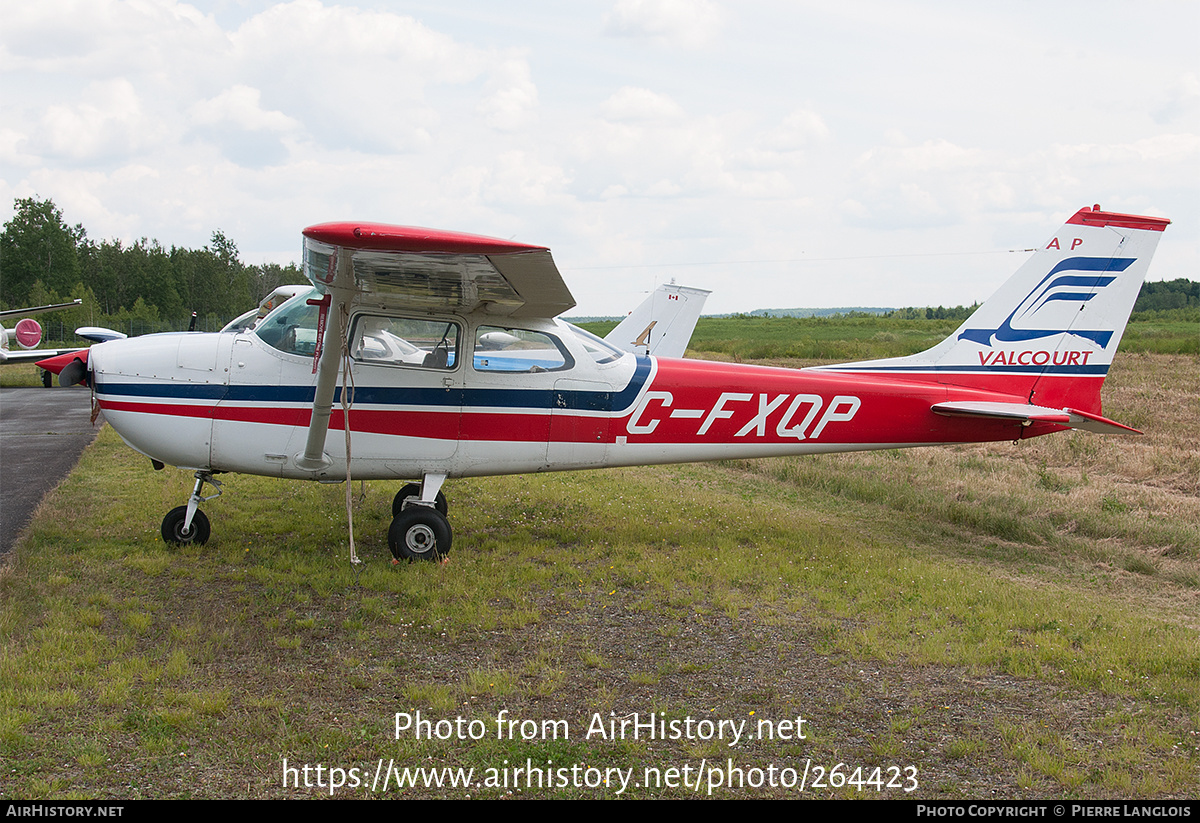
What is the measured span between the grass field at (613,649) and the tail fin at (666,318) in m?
8.63

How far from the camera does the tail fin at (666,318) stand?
1792cm

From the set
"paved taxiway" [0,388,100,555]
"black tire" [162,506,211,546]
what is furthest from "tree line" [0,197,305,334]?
"black tire" [162,506,211,546]

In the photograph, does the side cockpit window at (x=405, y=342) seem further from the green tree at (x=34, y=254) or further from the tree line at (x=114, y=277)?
the green tree at (x=34, y=254)

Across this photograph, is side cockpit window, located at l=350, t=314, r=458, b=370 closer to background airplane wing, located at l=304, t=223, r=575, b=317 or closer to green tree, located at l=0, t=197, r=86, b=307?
background airplane wing, located at l=304, t=223, r=575, b=317

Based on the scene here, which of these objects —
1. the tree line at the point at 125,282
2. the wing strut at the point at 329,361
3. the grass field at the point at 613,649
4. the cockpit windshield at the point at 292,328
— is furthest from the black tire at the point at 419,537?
the tree line at the point at 125,282

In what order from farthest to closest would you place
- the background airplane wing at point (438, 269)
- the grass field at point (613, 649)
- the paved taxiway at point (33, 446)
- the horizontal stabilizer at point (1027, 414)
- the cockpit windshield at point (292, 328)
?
the paved taxiway at point (33, 446)
the horizontal stabilizer at point (1027, 414)
the cockpit windshield at point (292, 328)
the background airplane wing at point (438, 269)
the grass field at point (613, 649)

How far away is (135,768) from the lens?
3674 mm

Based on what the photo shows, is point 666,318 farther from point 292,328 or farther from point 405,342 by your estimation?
point 292,328

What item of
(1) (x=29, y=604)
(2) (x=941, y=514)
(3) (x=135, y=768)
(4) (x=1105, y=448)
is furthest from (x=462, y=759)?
(4) (x=1105, y=448)

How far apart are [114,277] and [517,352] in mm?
73268

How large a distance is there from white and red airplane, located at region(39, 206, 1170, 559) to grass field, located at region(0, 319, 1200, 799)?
0.88m

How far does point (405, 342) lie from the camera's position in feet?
23.8

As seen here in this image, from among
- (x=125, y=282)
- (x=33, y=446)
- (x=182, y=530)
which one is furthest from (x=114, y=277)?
(x=182, y=530)
